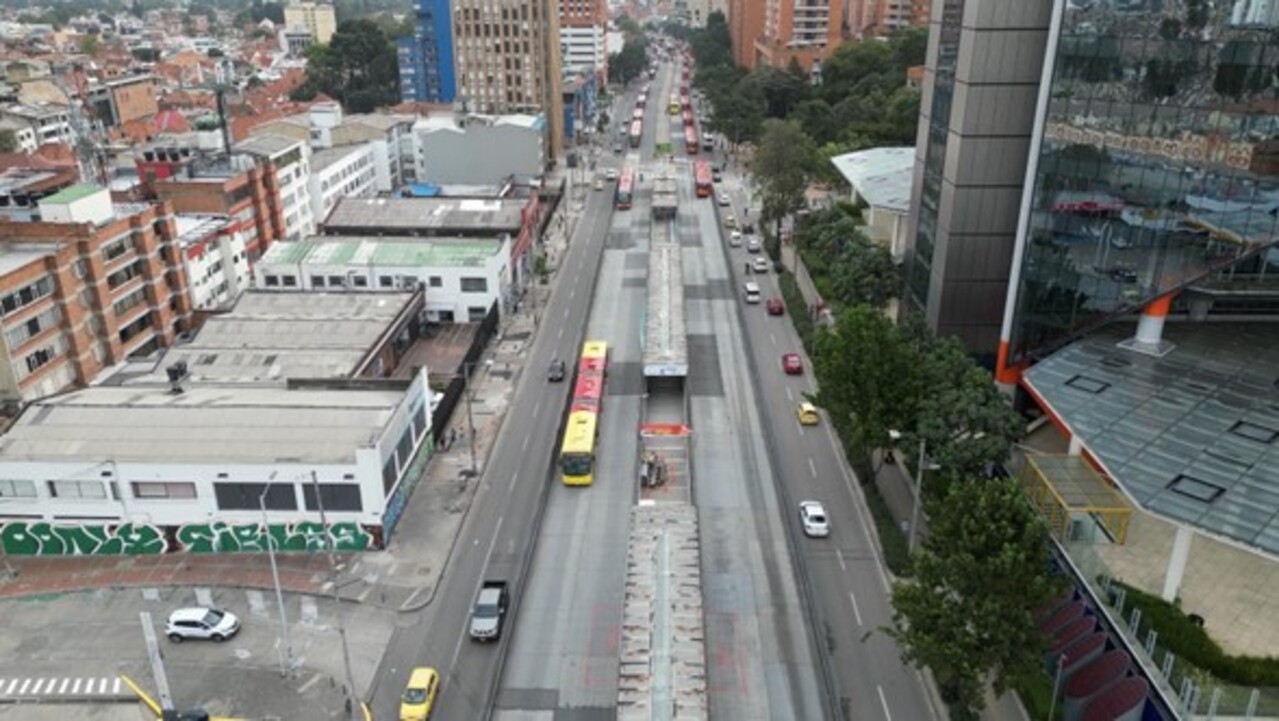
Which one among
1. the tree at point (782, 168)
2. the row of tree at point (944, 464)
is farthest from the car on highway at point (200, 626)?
the tree at point (782, 168)

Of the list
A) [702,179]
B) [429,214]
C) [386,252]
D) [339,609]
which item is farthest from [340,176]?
[339,609]

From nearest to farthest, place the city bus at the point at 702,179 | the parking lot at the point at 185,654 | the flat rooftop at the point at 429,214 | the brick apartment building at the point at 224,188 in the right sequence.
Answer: the parking lot at the point at 185,654, the brick apartment building at the point at 224,188, the flat rooftop at the point at 429,214, the city bus at the point at 702,179

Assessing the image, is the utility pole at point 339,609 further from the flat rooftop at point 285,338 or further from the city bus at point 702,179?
the city bus at point 702,179

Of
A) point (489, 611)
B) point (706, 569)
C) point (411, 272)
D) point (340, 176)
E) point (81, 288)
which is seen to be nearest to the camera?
point (489, 611)

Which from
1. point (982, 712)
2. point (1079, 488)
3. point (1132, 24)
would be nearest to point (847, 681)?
point (982, 712)

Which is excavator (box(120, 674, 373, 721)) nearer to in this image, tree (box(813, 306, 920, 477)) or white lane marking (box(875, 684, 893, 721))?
white lane marking (box(875, 684, 893, 721))

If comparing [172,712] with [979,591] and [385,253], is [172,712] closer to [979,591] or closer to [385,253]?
[979,591]

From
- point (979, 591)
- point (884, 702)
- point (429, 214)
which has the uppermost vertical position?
point (429, 214)
